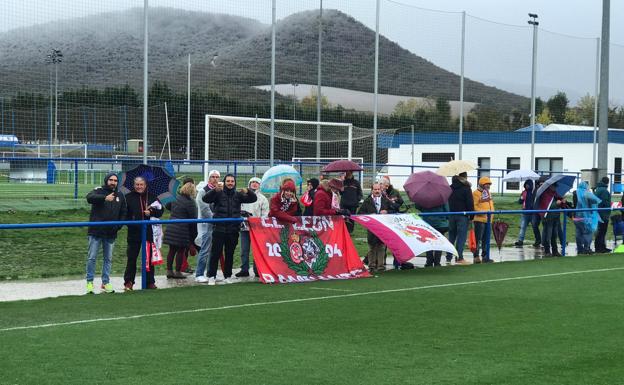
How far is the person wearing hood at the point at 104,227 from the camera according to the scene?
1295 cm

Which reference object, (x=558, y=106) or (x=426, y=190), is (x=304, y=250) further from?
(x=558, y=106)

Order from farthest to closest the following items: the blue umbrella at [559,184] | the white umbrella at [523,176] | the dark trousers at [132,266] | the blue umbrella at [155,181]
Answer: the white umbrella at [523,176]
the blue umbrella at [559,184]
the blue umbrella at [155,181]
the dark trousers at [132,266]

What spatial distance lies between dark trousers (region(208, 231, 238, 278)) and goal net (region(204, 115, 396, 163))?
27.6ft

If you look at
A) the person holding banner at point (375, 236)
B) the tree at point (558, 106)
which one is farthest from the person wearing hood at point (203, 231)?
the tree at point (558, 106)

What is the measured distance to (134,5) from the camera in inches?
726

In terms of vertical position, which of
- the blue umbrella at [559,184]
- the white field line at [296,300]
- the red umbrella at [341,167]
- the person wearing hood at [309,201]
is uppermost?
the red umbrella at [341,167]

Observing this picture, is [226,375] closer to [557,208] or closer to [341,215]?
[341,215]

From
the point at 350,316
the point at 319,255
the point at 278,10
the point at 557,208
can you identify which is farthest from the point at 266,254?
the point at 557,208

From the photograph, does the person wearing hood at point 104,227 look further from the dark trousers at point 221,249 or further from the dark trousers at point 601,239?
the dark trousers at point 601,239

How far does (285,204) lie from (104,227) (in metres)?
3.32

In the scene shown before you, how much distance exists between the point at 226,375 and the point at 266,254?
24.4 ft

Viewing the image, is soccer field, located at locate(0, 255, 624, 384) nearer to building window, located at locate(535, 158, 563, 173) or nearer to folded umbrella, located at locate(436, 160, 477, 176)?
folded umbrella, located at locate(436, 160, 477, 176)

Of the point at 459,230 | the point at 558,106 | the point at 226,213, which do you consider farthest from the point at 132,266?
the point at 558,106

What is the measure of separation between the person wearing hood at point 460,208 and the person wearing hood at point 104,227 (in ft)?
24.1
